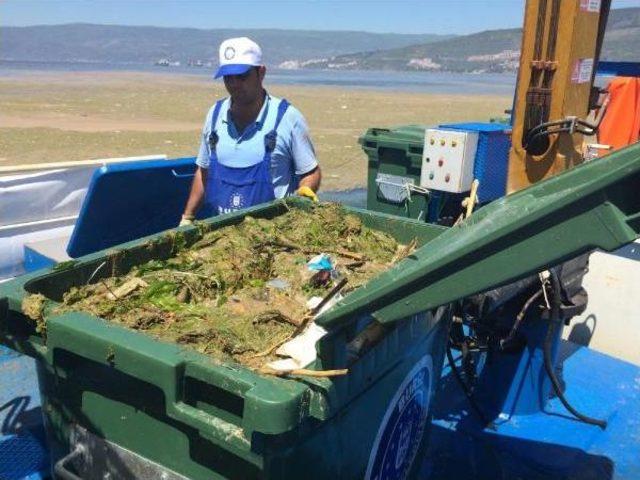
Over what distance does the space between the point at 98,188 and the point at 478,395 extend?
2.56 meters

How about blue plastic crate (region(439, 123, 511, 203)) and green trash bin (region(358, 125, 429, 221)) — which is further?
green trash bin (region(358, 125, 429, 221))

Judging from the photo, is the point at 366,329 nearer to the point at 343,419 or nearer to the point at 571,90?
the point at 343,419

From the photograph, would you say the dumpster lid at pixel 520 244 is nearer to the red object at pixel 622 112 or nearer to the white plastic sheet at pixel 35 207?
the white plastic sheet at pixel 35 207

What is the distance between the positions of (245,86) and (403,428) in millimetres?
2207

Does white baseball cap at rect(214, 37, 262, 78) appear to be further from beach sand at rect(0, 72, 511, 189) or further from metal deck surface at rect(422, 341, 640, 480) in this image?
beach sand at rect(0, 72, 511, 189)

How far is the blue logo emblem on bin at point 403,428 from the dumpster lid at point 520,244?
71 cm

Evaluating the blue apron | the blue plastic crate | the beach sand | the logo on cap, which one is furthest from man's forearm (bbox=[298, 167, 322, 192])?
the beach sand

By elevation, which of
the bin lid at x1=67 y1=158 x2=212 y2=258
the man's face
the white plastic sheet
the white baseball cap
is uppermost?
the white baseball cap

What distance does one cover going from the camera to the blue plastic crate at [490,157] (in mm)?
5609

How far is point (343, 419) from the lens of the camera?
1823mm

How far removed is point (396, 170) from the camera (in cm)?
641

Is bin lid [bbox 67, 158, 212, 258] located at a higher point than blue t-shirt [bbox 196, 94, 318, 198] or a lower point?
lower

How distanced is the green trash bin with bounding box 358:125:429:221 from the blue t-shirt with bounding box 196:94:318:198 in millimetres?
2467

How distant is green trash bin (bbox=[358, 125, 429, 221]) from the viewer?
617cm
